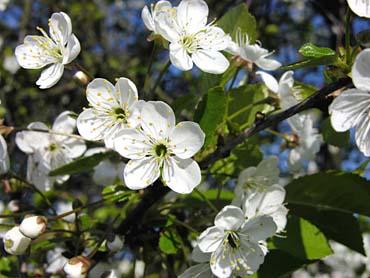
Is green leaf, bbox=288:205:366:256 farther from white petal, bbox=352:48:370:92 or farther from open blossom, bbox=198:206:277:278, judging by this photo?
white petal, bbox=352:48:370:92

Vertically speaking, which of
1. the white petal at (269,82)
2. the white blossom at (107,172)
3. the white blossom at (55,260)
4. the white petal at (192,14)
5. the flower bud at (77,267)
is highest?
the white petal at (192,14)

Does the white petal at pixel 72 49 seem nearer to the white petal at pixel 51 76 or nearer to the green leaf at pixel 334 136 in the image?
the white petal at pixel 51 76

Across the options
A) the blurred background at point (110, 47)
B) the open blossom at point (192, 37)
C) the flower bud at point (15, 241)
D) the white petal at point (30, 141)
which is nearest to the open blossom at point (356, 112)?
the open blossom at point (192, 37)

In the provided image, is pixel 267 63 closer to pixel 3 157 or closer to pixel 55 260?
pixel 3 157

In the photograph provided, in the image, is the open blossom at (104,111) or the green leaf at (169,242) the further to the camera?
the green leaf at (169,242)

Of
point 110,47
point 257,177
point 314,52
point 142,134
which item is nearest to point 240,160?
point 257,177

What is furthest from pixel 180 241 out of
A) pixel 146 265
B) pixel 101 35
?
pixel 101 35
